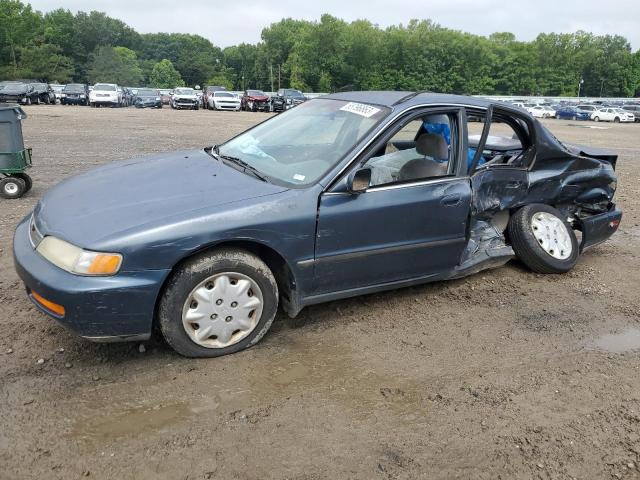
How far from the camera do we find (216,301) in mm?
3238

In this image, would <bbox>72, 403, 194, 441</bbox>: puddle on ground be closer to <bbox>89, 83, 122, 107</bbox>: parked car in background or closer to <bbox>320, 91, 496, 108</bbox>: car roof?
<bbox>320, 91, 496, 108</bbox>: car roof

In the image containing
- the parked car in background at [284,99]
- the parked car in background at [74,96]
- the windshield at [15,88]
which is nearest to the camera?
the windshield at [15,88]

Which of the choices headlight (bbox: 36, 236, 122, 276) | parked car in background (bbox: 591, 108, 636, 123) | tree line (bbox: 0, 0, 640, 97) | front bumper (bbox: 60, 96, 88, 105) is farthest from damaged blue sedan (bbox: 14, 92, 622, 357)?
tree line (bbox: 0, 0, 640, 97)

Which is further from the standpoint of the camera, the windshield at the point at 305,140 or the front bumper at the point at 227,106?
the front bumper at the point at 227,106

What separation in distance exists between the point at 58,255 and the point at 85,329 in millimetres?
441

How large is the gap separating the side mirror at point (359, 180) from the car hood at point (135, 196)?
460 mm

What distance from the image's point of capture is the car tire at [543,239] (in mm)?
4785

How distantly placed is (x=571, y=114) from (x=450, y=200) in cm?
4859

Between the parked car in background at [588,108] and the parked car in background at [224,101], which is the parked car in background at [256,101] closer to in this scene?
the parked car in background at [224,101]

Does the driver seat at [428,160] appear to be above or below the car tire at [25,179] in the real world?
above

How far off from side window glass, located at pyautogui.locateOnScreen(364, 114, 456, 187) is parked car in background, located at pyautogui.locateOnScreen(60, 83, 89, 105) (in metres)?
38.4

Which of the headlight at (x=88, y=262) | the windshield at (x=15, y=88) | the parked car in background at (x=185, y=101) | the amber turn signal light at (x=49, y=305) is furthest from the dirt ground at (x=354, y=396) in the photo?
the parked car in background at (x=185, y=101)

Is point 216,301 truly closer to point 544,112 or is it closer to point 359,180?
point 359,180

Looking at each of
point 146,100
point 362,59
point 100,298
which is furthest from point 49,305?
point 362,59
